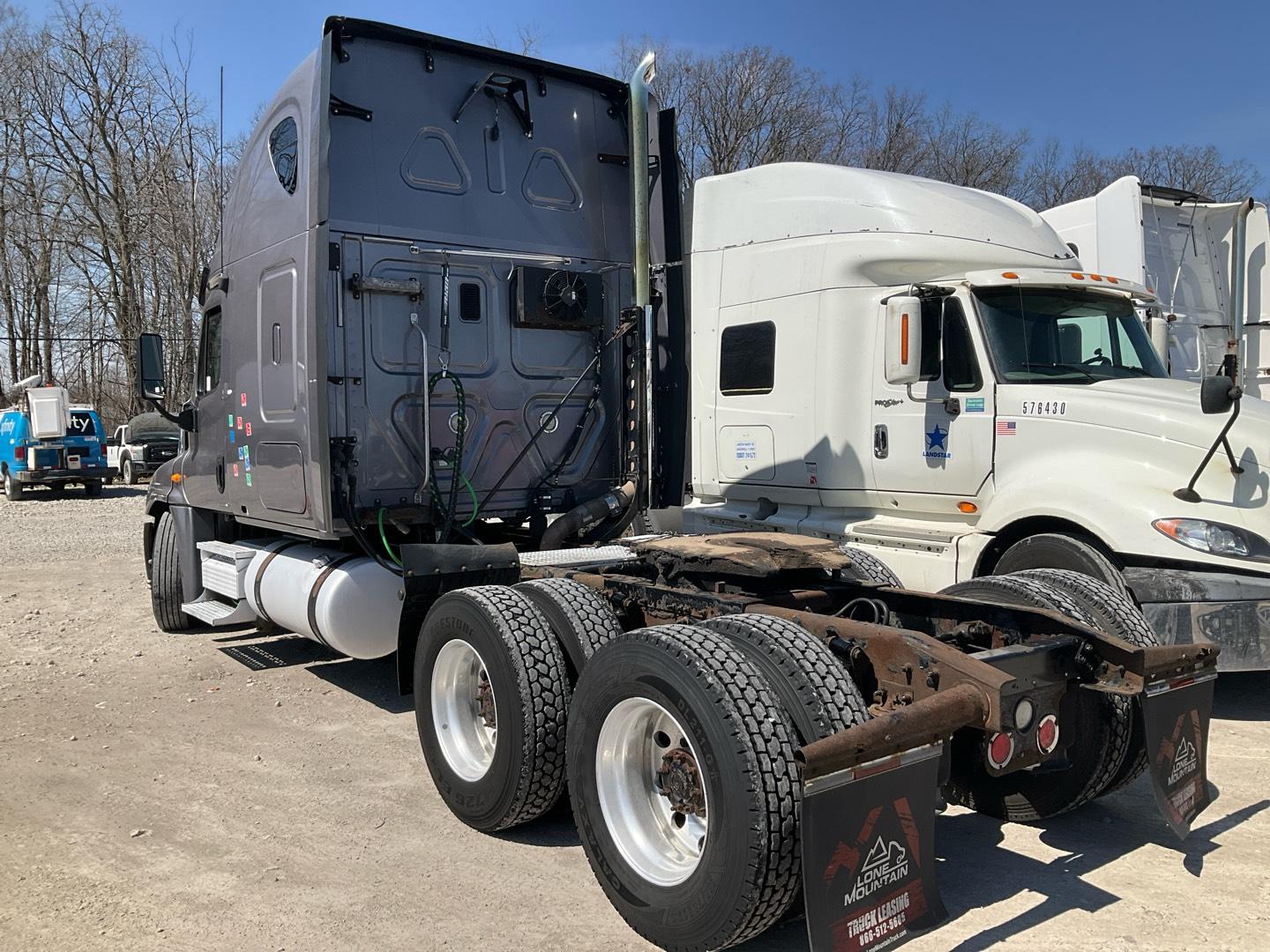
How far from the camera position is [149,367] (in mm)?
7840

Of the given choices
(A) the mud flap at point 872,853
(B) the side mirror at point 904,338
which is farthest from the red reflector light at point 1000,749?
(B) the side mirror at point 904,338

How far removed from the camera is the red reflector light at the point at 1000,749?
3295 millimetres

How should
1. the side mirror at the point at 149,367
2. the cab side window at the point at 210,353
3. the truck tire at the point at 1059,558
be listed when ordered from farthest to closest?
the side mirror at the point at 149,367 → the cab side window at the point at 210,353 → the truck tire at the point at 1059,558

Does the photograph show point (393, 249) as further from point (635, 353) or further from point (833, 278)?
point (833, 278)

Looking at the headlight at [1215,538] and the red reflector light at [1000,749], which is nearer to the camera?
the red reflector light at [1000,749]

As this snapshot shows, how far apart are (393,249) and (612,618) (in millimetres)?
2986

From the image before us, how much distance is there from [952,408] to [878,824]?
438 cm

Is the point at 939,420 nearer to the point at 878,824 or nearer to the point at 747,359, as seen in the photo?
the point at 747,359

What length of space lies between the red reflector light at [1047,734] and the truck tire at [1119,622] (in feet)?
1.63

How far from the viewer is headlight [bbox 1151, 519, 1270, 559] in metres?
5.55

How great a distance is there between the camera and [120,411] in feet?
143

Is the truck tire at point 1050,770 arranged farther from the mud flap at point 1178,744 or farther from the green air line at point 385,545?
the green air line at point 385,545

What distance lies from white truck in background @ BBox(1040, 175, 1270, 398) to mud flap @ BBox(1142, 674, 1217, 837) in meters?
6.87

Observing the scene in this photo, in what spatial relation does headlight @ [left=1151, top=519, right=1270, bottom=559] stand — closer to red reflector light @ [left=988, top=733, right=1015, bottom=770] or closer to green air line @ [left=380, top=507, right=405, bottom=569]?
red reflector light @ [left=988, top=733, right=1015, bottom=770]
